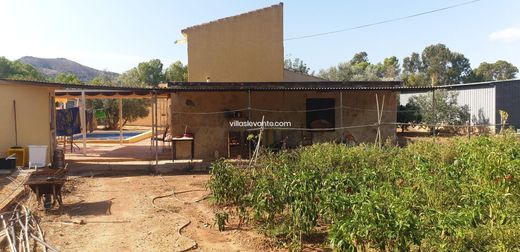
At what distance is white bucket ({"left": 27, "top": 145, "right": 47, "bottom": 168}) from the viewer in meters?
12.1

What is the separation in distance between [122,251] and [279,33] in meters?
15.1

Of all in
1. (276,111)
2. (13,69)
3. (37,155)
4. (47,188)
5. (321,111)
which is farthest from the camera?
(13,69)

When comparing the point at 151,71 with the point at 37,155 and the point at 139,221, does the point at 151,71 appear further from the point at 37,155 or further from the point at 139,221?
the point at 139,221

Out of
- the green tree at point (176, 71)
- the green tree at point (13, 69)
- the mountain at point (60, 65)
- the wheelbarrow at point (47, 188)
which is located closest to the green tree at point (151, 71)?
the green tree at point (176, 71)

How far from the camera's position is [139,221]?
7438 millimetres

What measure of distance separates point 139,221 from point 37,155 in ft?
21.2

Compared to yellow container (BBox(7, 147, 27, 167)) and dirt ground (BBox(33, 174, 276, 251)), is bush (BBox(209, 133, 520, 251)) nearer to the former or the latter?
dirt ground (BBox(33, 174, 276, 251))

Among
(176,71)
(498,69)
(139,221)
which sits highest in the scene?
(498,69)

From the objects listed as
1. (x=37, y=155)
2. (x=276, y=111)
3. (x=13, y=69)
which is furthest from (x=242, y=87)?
(x=13, y=69)

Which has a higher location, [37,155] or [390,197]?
[390,197]

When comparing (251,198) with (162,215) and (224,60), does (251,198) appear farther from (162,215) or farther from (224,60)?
(224,60)

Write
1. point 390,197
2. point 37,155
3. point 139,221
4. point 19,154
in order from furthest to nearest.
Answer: point 19,154 < point 37,155 < point 139,221 < point 390,197

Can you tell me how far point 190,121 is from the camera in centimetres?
1450

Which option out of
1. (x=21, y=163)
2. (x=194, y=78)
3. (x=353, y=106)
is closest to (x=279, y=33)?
(x=194, y=78)
